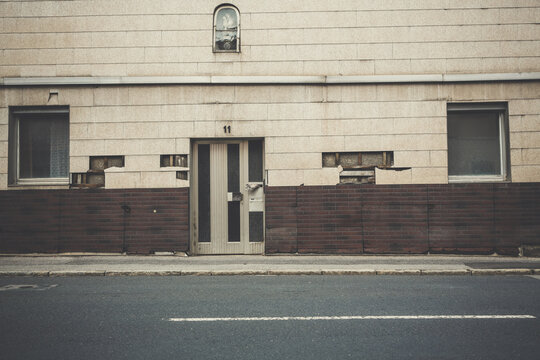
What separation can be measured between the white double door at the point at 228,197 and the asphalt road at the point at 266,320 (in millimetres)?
2835

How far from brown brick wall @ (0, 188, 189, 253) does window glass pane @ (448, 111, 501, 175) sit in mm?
7103

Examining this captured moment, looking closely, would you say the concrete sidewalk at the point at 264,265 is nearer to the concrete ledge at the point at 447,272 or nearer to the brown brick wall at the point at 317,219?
the concrete ledge at the point at 447,272

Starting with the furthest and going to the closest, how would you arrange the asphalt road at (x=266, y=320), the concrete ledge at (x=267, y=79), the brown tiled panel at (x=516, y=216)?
the concrete ledge at (x=267, y=79) → the brown tiled panel at (x=516, y=216) → the asphalt road at (x=266, y=320)

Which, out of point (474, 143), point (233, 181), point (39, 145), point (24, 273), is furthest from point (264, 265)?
point (39, 145)

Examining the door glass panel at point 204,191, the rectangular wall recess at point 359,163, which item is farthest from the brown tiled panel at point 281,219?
the door glass panel at point 204,191

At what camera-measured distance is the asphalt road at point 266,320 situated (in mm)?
4281

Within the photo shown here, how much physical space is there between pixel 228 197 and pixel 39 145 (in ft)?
17.0

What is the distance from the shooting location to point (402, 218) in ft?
34.7

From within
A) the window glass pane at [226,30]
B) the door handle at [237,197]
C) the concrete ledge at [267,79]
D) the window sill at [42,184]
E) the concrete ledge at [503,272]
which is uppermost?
the window glass pane at [226,30]

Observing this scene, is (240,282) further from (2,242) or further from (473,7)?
(473,7)

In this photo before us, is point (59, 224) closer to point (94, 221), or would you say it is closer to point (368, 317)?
point (94, 221)

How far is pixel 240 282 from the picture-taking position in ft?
25.4

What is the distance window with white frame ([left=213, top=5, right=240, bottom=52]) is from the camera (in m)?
10.8

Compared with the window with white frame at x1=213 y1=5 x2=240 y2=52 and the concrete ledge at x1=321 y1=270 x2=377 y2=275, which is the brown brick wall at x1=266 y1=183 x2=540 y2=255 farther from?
the window with white frame at x1=213 y1=5 x2=240 y2=52
